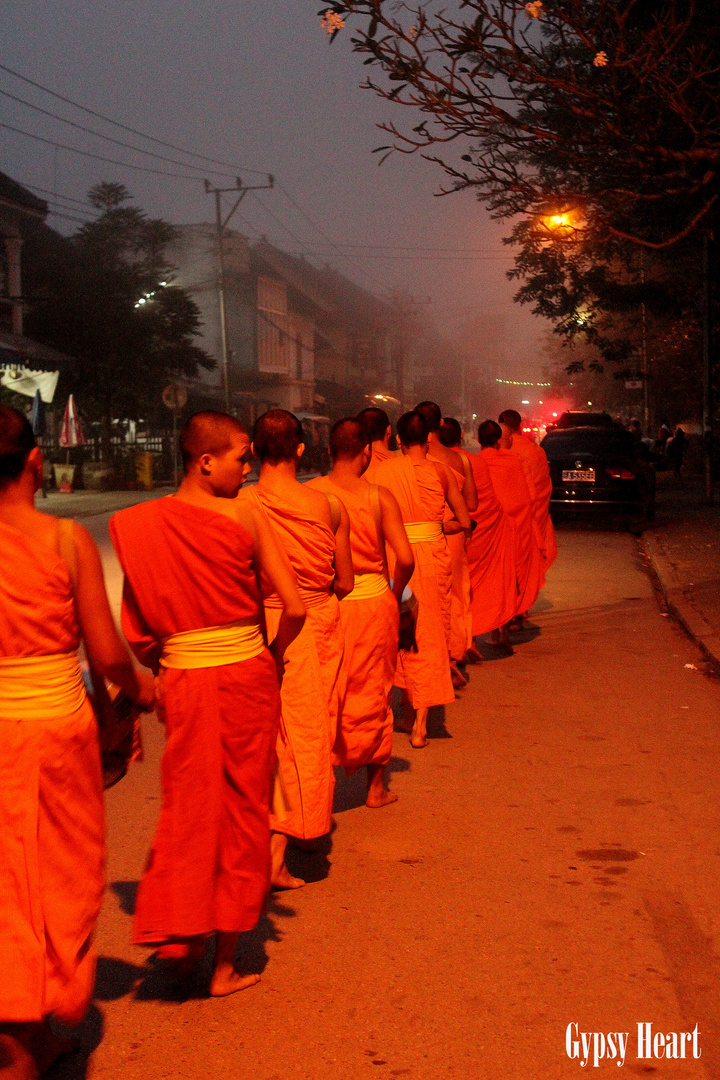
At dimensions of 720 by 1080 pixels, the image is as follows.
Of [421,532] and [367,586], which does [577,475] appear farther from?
[367,586]

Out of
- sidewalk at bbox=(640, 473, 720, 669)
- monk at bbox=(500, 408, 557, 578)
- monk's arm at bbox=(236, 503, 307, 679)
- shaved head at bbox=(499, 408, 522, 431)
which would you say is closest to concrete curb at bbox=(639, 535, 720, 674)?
sidewalk at bbox=(640, 473, 720, 669)

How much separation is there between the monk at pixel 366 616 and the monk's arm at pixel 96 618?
2043 mm

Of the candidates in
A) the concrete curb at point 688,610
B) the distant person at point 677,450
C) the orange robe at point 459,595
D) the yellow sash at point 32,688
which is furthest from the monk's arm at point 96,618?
the distant person at point 677,450

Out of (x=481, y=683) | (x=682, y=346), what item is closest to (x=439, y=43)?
(x=481, y=683)

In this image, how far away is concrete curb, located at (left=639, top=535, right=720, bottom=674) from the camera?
9844 mm

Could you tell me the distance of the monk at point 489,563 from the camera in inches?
371

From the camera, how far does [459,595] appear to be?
8305 mm

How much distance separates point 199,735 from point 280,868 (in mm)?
1296

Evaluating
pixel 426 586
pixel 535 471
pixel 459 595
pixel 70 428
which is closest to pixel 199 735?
pixel 426 586

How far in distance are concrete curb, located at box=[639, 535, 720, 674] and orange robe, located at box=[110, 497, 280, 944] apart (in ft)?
20.0

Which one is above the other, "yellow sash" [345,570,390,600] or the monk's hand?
"yellow sash" [345,570,390,600]

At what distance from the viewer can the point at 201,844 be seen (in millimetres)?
3693

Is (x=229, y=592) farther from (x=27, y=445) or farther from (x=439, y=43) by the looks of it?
(x=439, y=43)

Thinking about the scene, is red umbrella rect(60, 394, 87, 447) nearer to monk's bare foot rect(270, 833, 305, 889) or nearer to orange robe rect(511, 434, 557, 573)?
orange robe rect(511, 434, 557, 573)
